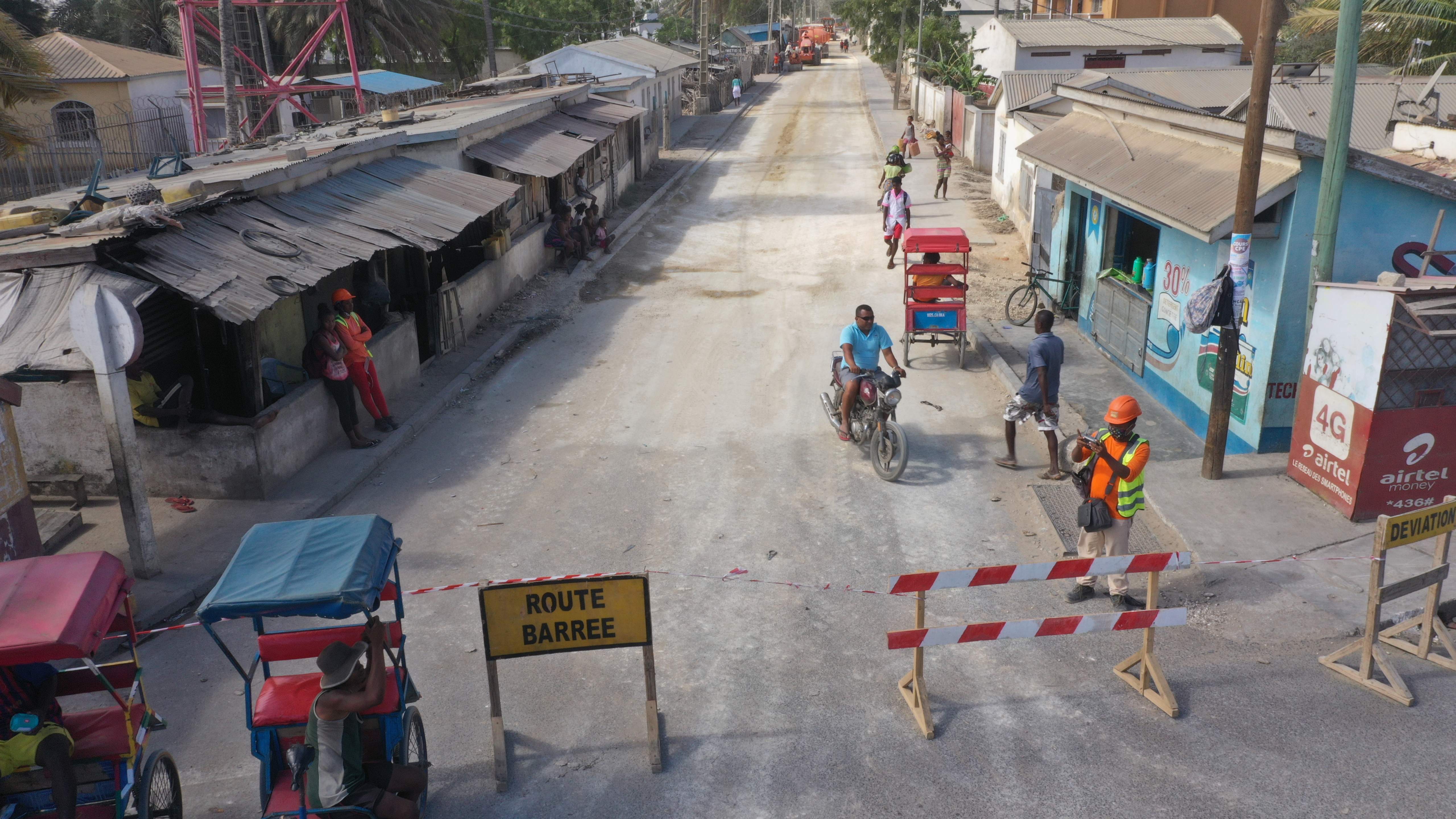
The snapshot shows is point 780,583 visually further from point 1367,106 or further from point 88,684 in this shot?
point 1367,106

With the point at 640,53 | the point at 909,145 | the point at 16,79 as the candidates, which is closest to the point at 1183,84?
the point at 909,145

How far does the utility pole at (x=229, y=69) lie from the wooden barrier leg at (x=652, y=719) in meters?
17.2

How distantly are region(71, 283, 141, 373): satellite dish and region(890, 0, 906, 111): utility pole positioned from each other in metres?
46.9

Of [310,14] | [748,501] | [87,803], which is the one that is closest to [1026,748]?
[748,501]

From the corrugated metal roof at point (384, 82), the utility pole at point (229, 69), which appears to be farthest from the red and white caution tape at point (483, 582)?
the corrugated metal roof at point (384, 82)

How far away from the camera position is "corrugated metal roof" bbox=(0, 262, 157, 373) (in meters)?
8.10

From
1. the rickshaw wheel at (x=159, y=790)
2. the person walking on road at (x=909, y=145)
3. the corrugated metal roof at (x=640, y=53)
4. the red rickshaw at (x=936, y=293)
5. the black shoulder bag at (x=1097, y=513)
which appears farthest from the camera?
the corrugated metal roof at (x=640, y=53)

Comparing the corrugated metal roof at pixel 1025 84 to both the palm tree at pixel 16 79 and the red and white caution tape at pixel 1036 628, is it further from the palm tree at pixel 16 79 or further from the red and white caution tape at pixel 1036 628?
the red and white caution tape at pixel 1036 628

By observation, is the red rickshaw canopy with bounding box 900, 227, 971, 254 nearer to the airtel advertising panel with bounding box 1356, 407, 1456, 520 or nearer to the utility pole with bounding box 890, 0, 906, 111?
the airtel advertising panel with bounding box 1356, 407, 1456, 520

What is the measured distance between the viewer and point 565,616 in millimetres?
6027

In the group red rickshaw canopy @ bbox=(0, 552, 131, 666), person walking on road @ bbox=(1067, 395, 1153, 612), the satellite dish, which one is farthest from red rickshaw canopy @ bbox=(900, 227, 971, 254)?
red rickshaw canopy @ bbox=(0, 552, 131, 666)

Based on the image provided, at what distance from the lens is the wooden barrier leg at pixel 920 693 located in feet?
21.4

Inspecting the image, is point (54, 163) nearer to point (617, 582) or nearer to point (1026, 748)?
point (617, 582)

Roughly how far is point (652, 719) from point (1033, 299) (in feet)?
40.4
